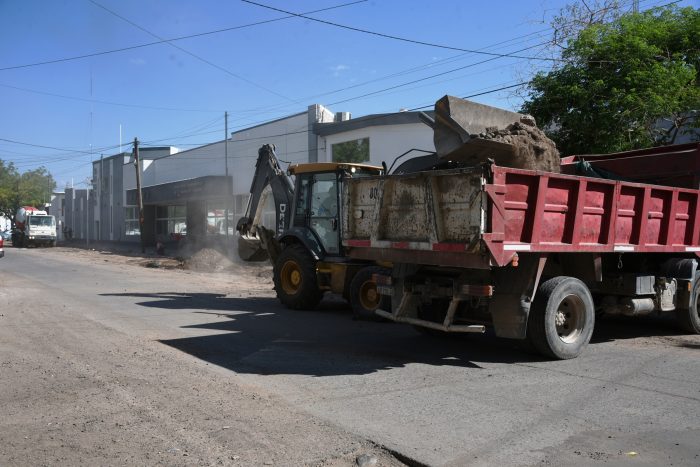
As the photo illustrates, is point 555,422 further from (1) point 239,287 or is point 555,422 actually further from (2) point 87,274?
(2) point 87,274

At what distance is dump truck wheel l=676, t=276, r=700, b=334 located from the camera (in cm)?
934

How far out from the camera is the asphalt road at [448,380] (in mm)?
4688

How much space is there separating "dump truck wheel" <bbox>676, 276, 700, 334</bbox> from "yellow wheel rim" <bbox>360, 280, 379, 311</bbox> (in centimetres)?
488

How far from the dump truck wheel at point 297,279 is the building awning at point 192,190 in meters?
18.7

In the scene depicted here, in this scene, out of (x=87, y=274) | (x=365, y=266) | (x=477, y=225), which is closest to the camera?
(x=477, y=225)

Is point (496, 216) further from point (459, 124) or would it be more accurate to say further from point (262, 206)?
point (262, 206)

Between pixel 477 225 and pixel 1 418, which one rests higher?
pixel 477 225

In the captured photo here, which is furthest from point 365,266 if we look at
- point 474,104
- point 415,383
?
point 415,383

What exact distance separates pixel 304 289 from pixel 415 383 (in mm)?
5823

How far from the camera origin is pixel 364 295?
35.3 ft

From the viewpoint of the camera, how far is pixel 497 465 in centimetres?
427

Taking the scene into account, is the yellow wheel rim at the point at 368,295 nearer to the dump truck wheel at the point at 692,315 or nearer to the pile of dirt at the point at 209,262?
the dump truck wheel at the point at 692,315

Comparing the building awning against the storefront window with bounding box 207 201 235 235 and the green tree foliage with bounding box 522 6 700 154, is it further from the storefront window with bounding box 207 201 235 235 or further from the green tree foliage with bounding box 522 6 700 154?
the green tree foliage with bounding box 522 6 700 154

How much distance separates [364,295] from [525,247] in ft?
14.7
